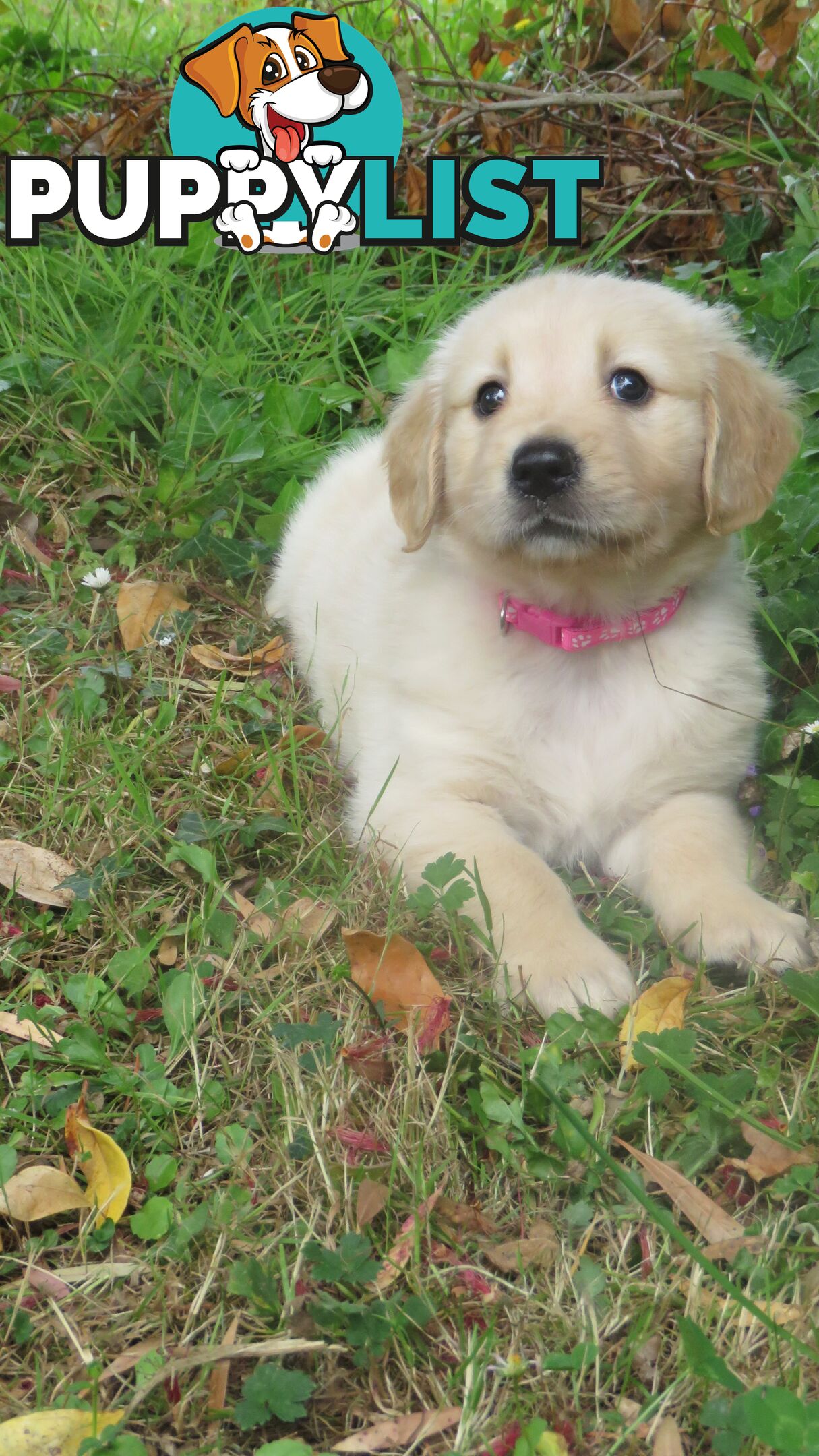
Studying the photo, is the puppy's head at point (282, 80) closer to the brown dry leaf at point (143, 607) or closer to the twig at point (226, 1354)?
the brown dry leaf at point (143, 607)

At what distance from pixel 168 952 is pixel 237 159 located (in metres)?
3.12

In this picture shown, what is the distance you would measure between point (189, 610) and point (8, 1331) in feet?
6.50

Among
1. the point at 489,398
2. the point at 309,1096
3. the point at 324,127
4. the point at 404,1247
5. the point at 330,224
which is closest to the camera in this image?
the point at 404,1247

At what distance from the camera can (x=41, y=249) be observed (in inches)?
149

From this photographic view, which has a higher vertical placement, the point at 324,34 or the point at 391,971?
the point at 324,34

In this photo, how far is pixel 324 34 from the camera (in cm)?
426

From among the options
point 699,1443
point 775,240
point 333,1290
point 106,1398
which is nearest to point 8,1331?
point 106,1398

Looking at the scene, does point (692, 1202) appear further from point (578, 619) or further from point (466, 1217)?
point (578, 619)

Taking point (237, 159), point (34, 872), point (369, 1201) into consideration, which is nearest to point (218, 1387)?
point (369, 1201)

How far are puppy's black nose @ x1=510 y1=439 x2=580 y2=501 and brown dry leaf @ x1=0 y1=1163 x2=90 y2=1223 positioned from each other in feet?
4.18

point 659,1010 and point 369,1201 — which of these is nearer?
point 369,1201

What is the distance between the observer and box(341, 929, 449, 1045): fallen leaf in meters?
1.99

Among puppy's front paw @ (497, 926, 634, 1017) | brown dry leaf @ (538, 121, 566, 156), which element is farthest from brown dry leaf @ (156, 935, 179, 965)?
brown dry leaf @ (538, 121, 566, 156)

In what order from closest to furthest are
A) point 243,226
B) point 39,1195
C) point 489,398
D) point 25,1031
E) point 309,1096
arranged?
point 39,1195
point 309,1096
point 25,1031
point 489,398
point 243,226
